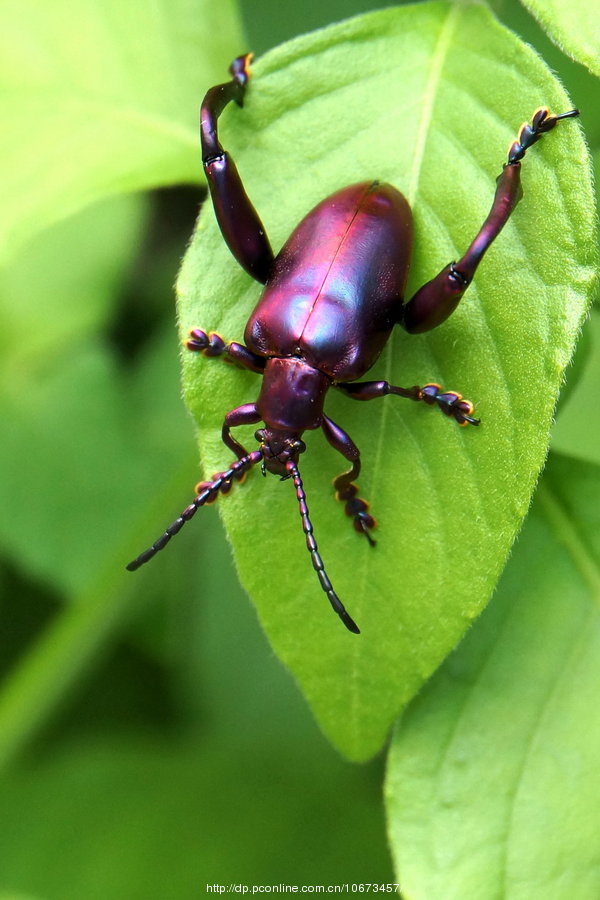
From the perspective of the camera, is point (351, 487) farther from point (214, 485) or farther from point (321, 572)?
point (214, 485)

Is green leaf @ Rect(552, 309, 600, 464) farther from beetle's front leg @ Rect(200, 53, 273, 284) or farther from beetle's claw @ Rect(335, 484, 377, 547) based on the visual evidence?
beetle's front leg @ Rect(200, 53, 273, 284)

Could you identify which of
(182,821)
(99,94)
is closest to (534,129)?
(99,94)

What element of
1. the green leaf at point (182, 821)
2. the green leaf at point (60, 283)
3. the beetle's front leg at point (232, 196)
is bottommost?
the green leaf at point (182, 821)

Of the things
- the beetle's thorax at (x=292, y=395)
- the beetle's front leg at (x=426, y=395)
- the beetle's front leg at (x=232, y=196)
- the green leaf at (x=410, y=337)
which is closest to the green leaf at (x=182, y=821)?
the green leaf at (x=410, y=337)

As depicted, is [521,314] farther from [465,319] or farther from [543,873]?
[543,873]

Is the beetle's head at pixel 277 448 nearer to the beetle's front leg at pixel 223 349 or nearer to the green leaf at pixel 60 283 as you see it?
the beetle's front leg at pixel 223 349
